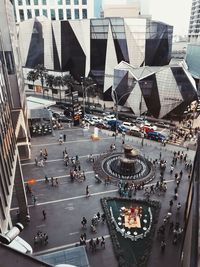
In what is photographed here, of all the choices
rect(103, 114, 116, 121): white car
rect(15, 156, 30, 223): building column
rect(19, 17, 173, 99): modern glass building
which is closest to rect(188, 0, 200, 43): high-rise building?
rect(19, 17, 173, 99): modern glass building

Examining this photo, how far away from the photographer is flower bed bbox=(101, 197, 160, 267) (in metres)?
19.6

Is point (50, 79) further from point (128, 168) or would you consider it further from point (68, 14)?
point (128, 168)

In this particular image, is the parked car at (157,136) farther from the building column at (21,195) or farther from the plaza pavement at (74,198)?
the building column at (21,195)

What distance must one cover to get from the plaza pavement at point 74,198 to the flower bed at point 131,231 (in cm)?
53

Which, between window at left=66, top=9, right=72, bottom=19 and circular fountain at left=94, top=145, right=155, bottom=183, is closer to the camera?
circular fountain at left=94, top=145, right=155, bottom=183

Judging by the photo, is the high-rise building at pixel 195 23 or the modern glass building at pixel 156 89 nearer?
the modern glass building at pixel 156 89

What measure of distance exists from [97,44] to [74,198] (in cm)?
4545

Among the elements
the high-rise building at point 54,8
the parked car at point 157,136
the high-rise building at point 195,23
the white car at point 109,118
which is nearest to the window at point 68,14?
the high-rise building at point 54,8

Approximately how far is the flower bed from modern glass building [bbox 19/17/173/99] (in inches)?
1614

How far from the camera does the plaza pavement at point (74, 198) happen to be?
66.4ft

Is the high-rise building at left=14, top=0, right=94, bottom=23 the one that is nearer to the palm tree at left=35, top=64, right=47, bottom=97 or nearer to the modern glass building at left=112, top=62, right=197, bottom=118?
the palm tree at left=35, top=64, right=47, bottom=97

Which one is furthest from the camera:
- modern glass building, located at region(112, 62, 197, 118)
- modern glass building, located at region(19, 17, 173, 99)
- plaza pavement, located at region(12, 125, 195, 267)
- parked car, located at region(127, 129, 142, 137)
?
modern glass building, located at region(19, 17, 173, 99)

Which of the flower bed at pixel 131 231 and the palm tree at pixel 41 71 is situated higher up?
the palm tree at pixel 41 71

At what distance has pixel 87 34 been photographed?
61.8 m
